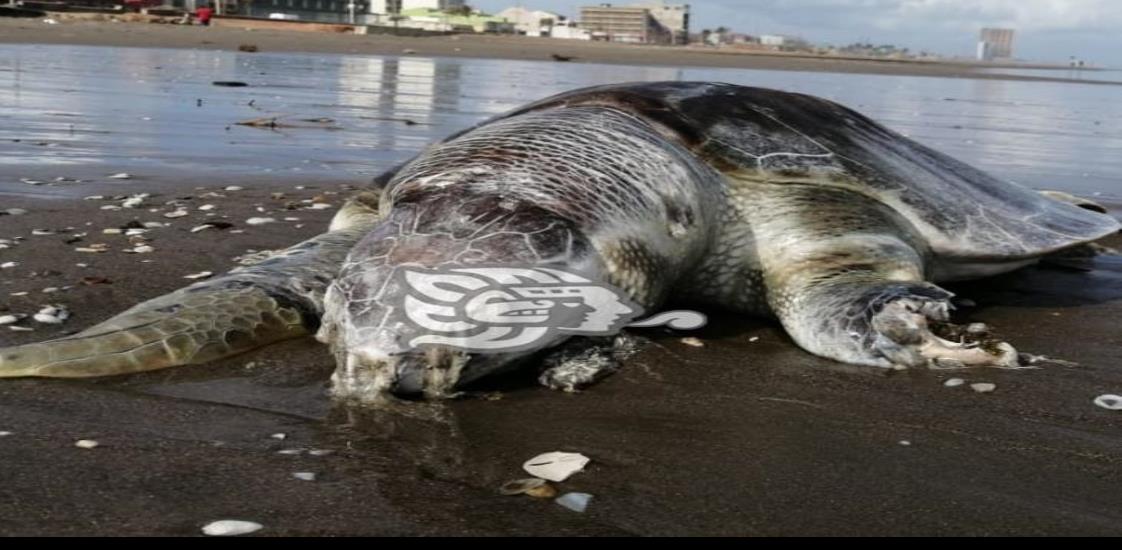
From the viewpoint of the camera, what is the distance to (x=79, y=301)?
4641 millimetres

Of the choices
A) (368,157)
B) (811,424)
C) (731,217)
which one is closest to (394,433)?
(811,424)

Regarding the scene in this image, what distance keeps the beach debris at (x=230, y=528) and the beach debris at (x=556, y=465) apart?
0.76 meters

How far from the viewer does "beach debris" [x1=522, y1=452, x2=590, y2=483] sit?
9.41 ft

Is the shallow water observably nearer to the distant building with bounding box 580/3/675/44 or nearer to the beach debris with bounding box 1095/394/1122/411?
the beach debris with bounding box 1095/394/1122/411

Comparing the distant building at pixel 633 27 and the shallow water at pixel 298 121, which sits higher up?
the distant building at pixel 633 27

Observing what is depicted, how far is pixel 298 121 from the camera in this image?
46.6ft

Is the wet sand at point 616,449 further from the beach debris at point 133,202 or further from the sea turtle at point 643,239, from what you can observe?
the beach debris at point 133,202

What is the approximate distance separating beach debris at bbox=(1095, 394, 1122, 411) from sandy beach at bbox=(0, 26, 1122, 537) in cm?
5

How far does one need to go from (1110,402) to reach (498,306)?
85.4 inches

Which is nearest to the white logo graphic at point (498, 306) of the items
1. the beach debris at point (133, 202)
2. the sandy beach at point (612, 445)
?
the sandy beach at point (612, 445)

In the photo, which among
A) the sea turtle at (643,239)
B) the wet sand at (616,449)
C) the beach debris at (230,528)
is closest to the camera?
the beach debris at (230,528)

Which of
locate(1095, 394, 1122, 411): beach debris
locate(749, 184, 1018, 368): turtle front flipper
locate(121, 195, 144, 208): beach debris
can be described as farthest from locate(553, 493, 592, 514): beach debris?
locate(121, 195, 144, 208): beach debris

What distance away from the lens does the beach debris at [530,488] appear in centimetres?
274

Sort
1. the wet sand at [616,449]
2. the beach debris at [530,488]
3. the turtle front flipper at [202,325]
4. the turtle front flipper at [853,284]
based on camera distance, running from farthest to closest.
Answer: the turtle front flipper at [853,284] → the turtle front flipper at [202,325] → the beach debris at [530,488] → the wet sand at [616,449]
